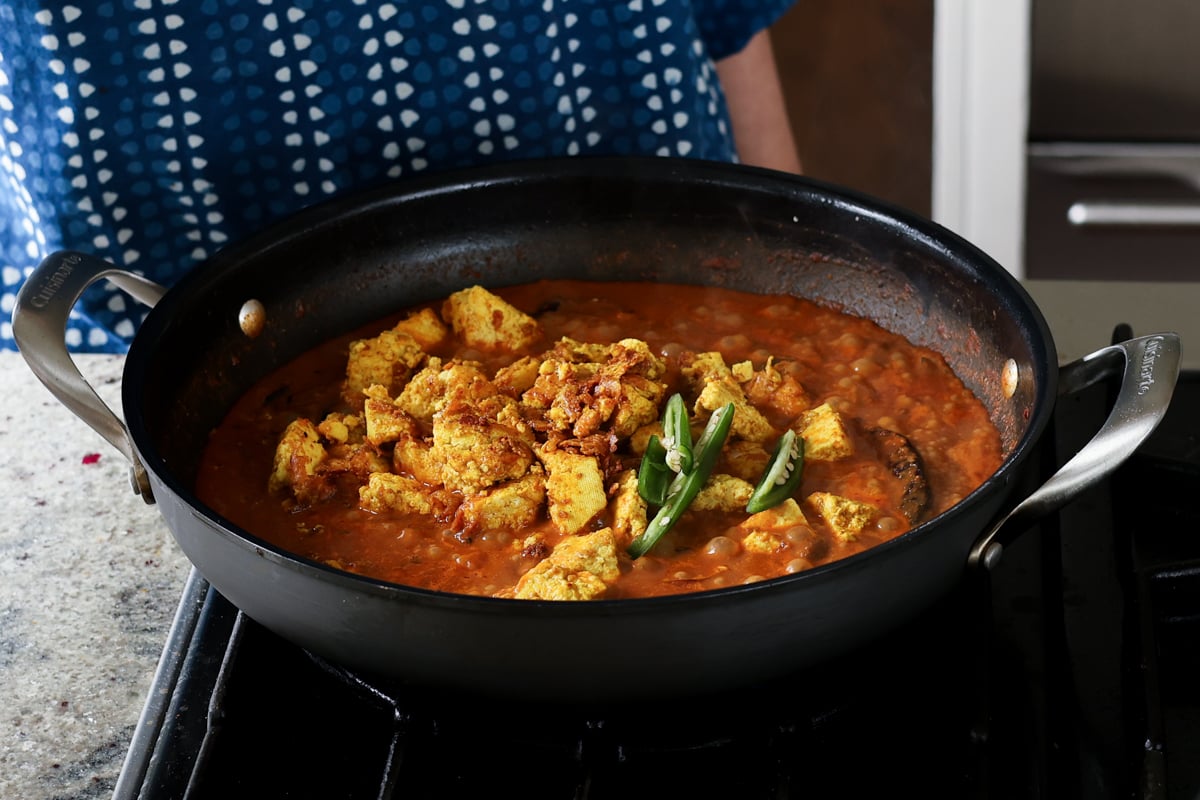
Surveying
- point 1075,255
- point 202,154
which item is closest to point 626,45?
point 202,154

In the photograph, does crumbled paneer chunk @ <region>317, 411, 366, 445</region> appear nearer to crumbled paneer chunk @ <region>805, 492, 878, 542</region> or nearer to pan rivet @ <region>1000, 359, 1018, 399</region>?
crumbled paneer chunk @ <region>805, 492, 878, 542</region>

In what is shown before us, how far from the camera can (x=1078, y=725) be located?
41.2 inches

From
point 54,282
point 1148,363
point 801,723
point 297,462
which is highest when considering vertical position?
point 54,282

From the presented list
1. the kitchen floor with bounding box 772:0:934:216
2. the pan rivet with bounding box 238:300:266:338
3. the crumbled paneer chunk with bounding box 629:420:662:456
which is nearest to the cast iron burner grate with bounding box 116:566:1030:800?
the crumbled paneer chunk with bounding box 629:420:662:456

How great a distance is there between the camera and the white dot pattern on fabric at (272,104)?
1.49 metres

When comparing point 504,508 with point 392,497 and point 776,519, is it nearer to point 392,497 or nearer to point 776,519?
point 392,497

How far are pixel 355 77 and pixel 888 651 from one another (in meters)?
0.89

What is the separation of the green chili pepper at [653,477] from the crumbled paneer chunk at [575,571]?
67 mm

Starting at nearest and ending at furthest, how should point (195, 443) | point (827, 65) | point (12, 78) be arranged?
point (195, 443) → point (12, 78) → point (827, 65)

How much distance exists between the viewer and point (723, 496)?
1240mm

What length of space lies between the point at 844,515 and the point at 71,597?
0.72m

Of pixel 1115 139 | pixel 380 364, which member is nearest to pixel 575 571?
pixel 380 364

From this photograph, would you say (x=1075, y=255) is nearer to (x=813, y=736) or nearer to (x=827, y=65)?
(x=827, y=65)

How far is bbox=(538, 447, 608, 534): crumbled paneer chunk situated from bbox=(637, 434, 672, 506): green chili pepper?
0.12 ft
